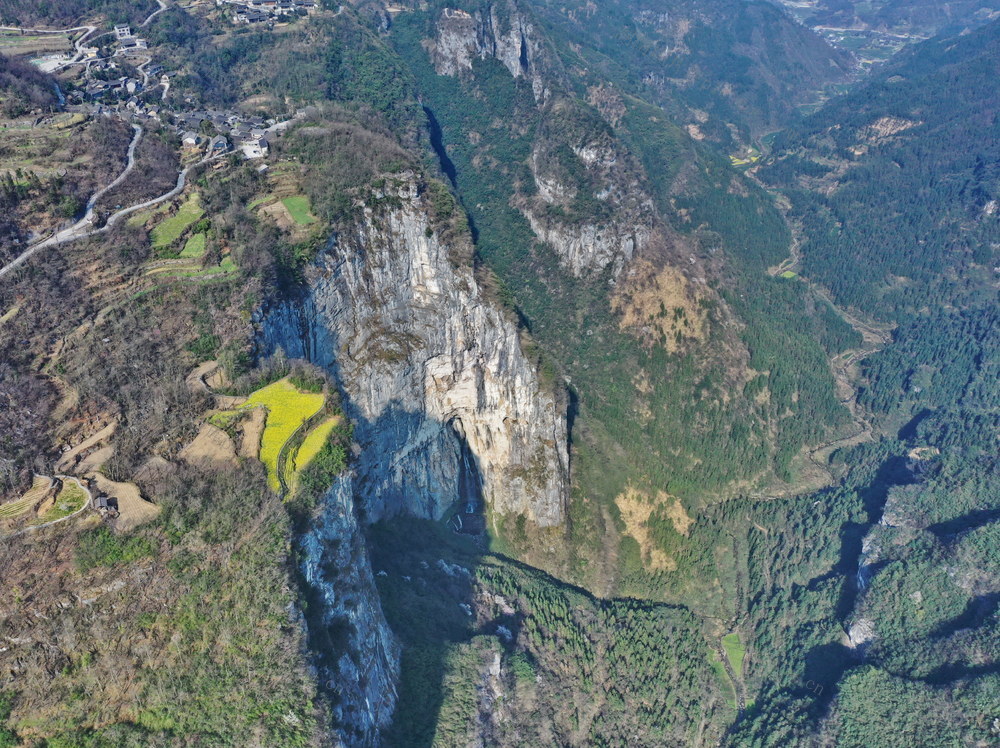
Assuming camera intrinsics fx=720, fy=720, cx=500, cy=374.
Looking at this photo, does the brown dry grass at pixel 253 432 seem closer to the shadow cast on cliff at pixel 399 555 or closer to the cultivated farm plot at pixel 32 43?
the shadow cast on cliff at pixel 399 555

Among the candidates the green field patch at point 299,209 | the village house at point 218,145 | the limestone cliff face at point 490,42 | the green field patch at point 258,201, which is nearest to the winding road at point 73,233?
the village house at point 218,145

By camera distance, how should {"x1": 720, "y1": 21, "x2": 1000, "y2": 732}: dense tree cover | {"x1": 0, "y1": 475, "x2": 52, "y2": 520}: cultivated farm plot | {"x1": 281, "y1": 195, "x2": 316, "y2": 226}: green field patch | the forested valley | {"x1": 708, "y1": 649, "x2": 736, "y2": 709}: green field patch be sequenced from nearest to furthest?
1. the forested valley
2. {"x1": 0, "y1": 475, "x2": 52, "y2": 520}: cultivated farm plot
3. {"x1": 281, "y1": 195, "x2": 316, "y2": 226}: green field patch
4. {"x1": 720, "y1": 21, "x2": 1000, "y2": 732}: dense tree cover
5. {"x1": 708, "y1": 649, "x2": 736, "y2": 709}: green field patch

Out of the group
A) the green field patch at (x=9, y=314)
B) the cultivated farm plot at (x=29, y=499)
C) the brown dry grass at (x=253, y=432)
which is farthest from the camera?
the green field patch at (x=9, y=314)

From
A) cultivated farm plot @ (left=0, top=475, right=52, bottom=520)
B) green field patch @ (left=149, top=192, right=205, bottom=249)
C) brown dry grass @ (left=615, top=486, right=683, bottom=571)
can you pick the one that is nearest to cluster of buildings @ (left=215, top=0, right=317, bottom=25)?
green field patch @ (left=149, top=192, right=205, bottom=249)

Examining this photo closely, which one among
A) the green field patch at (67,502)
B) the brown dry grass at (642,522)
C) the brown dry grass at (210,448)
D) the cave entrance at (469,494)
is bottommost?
the brown dry grass at (642,522)

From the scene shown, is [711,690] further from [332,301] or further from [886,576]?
[332,301]

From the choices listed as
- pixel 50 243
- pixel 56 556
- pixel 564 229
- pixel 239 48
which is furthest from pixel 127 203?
pixel 564 229

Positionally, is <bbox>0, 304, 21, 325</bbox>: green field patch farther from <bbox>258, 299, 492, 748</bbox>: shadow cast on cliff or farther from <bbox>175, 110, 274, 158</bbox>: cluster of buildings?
<bbox>175, 110, 274, 158</bbox>: cluster of buildings
